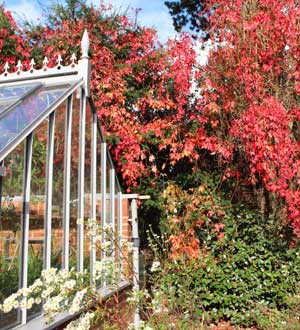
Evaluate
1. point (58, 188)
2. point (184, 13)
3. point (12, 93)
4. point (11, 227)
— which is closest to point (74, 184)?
point (58, 188)

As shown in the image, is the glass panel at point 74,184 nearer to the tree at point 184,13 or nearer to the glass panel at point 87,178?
the glass panel at point 87,178

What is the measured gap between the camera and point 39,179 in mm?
3461

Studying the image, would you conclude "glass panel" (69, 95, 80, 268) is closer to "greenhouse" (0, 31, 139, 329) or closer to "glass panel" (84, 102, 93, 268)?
"greenhouse" (0, 31, 139, 329)

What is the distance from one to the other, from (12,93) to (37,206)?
45.2 inches

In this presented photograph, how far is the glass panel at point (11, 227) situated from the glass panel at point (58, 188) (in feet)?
2.12

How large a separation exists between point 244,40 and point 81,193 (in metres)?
3.47

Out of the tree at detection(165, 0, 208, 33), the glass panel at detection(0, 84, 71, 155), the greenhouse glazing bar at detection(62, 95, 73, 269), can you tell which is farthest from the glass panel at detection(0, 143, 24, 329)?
the tree at detection(165, 0, 208, 33)

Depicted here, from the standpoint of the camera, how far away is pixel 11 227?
9.91 ft

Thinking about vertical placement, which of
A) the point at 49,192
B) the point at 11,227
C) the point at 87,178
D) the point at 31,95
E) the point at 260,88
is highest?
the point at 260,88

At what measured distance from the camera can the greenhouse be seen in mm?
2998

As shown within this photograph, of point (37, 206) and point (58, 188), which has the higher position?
point (58, 188)

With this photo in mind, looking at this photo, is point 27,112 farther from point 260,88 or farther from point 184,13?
point 184,13

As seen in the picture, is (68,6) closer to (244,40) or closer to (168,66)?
(168,66)

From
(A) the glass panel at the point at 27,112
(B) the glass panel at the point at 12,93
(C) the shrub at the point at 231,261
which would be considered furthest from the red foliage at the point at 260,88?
(B) the glass panel at the point at 12,93
